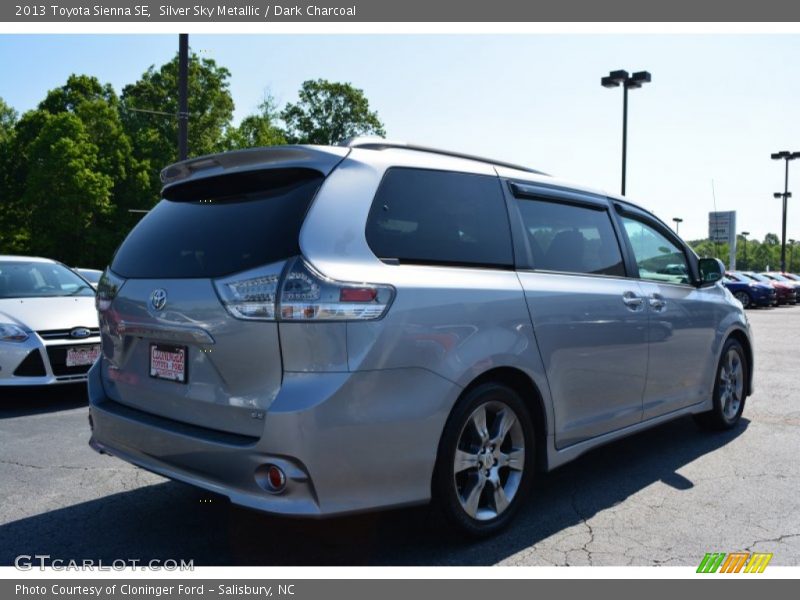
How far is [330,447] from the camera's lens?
2.78 m

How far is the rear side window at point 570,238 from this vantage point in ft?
12.9

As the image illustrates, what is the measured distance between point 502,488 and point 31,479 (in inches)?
116

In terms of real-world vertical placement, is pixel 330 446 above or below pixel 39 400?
above

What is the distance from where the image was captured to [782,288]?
107 ft

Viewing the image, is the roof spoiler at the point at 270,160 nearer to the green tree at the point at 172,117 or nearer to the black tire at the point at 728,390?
the black tire at the point at 728,390

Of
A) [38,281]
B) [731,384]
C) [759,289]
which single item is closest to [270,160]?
[731,384]

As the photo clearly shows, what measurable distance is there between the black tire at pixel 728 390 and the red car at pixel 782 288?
29.1m

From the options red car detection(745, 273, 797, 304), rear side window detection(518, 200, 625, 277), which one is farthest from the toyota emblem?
red car detection(745, 273, 797, 304)

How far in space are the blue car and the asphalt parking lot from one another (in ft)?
89.4

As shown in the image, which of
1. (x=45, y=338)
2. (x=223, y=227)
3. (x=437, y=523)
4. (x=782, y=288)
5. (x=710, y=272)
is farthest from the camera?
(x=782, y=288)

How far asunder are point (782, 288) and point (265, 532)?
34.4 metres

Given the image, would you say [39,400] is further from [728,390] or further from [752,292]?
[752,292]

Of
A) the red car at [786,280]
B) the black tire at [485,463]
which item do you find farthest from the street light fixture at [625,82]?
the black tire at [485,463]

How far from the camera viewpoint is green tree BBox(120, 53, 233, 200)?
1730 inches
